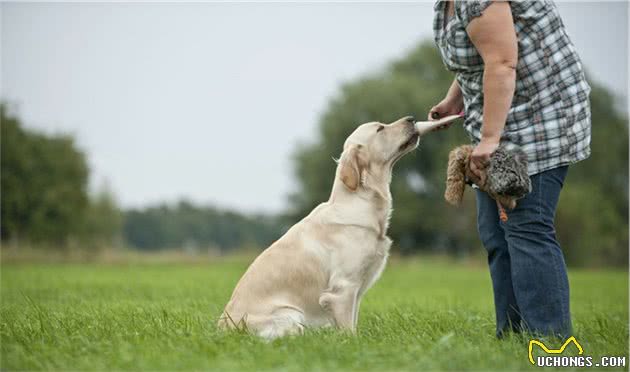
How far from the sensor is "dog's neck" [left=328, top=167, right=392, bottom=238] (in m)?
5.27

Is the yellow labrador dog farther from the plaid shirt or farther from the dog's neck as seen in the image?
the plaid shirt

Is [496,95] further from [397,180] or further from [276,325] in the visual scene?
[397,180]

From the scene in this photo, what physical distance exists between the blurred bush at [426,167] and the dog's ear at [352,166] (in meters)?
26.3

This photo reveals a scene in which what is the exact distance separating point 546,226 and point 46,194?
32.1 m

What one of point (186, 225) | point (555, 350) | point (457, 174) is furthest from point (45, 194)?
point (555, 350)

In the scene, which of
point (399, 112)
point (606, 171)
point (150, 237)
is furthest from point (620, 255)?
point (150, 237)

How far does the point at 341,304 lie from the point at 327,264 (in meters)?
0.31

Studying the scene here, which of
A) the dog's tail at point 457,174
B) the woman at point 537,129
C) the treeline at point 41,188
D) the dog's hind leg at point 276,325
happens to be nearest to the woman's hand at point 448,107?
the dog's tail at point 457,174

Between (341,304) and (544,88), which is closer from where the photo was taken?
(544,88)

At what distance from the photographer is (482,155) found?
4.65 meters

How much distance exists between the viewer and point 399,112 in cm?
3359

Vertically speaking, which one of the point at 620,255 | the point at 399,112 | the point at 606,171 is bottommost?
the point at 620,255

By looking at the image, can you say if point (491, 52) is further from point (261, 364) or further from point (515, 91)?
point (261, 364)

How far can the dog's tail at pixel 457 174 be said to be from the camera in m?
5.00
